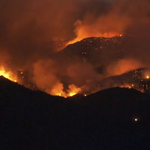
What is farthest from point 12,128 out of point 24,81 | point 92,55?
point 92,55

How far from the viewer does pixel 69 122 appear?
15.3 meters

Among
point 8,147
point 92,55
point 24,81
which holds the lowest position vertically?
point 8,147

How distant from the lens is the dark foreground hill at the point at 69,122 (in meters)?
13.8

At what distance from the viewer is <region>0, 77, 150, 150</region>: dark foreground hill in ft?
45.2

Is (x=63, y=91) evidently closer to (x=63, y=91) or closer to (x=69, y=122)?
(x=63, y=91)

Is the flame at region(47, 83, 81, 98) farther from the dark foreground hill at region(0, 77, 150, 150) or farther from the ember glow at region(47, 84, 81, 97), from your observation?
the dark foreground hill at region(0, 77, 150, 150)

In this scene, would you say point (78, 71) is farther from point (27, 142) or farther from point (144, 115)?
point (27, 142)

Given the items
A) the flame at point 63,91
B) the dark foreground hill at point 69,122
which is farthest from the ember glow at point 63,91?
the dark foreground hill at point 69,122

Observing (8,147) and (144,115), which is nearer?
(8,147)

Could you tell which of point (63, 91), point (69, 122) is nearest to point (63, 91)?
point (63, 91)

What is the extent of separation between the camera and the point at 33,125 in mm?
14477

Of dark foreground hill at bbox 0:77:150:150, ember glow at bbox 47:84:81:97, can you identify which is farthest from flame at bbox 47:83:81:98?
dark foreground hill at bbox 0:77:150:150

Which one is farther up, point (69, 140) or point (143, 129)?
point (143, 129)

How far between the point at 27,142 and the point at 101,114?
479cm
